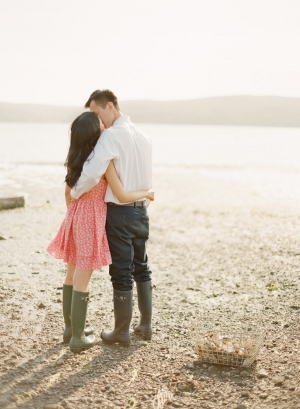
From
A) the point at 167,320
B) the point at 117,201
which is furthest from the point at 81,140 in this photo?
the point at 167,320

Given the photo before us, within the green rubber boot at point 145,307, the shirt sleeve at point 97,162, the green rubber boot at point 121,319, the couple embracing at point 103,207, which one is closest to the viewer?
the shirt sleeve at point 97,162

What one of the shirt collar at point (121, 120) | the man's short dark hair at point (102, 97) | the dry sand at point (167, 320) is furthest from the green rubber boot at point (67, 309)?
the man's short dark hair at point (102, 97)

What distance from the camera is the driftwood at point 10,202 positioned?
40.1 feet

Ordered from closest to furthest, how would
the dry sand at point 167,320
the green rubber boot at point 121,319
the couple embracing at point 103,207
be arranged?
1. the dry sand at point 167,320
2. the couple embracing at point 103,207
3. the green rubber boot at point 121,319

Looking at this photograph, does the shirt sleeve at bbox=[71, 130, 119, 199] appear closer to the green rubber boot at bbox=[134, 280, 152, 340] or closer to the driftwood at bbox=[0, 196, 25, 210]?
the green rubber boot at bbox=[134, 280, 152, 340]

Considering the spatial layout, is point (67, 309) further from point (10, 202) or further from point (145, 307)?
point (10, 202)

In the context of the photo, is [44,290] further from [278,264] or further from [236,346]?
[278,264]

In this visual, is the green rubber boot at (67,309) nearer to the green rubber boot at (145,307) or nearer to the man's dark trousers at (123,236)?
the man's dark trousers at (123,236)

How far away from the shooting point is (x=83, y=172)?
406 centimetres

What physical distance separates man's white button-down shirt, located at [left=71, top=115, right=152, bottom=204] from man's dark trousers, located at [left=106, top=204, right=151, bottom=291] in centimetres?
16

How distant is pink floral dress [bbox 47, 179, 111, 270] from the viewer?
13.9 ft

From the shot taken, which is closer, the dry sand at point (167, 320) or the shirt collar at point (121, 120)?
the dry sand at point (167, 320)

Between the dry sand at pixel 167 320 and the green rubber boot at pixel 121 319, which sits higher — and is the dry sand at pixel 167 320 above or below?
below

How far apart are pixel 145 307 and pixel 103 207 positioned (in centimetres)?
99
